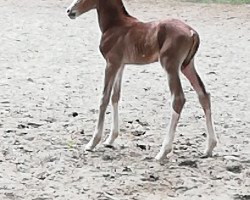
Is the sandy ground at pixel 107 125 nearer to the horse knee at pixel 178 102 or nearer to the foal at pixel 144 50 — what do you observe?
the foal at pixel 144 50

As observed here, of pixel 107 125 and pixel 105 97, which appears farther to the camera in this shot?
pixel 107 125

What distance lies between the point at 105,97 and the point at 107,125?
29.8 inches

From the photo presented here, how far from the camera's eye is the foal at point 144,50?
4094 mm

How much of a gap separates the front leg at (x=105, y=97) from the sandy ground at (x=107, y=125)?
90 millimetres

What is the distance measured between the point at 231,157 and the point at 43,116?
68.0 inches

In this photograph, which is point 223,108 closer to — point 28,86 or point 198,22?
point 28,86

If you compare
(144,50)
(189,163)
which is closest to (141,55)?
(144,50)

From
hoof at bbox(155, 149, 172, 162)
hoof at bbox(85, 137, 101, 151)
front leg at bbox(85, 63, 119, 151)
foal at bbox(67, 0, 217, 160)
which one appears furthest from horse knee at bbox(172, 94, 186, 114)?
hoof at bbox(85, 137, 101, 151)

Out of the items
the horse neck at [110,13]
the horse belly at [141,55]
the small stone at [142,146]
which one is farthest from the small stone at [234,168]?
the horse neck at [110,13]

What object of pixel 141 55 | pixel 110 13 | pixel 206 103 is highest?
pixel 110 13

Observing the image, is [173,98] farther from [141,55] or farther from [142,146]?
[142,146]

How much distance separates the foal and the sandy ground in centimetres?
23

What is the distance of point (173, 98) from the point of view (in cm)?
414

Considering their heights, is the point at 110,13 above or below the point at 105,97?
above
